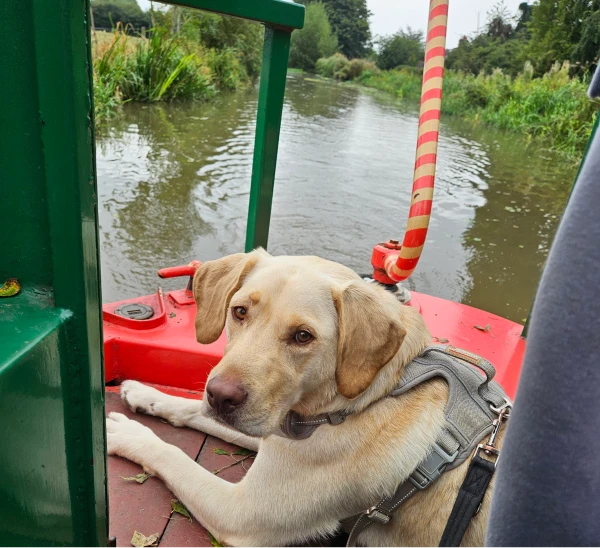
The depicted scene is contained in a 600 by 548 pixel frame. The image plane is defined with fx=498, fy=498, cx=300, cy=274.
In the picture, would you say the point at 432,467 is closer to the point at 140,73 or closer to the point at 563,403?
the point at 563,403

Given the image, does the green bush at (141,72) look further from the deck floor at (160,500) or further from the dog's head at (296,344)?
the dog's head at (296,344)

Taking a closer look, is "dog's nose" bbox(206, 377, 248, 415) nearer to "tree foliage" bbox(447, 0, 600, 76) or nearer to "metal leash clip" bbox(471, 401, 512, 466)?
"metal leash clip" bbox(471, 401, 512, 466)

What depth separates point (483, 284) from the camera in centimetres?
645

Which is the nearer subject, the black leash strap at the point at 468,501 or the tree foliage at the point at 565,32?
the black leash strap at the point at 468,501

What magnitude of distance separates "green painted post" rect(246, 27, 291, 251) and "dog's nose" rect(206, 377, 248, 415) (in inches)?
58.8

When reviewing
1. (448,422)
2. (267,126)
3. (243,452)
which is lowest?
(243,452)

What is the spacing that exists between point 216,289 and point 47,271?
1.06 m

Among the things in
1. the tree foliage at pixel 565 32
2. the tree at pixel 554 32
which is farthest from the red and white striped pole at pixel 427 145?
the tree at pixel 554 32

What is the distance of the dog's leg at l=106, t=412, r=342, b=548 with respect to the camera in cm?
192

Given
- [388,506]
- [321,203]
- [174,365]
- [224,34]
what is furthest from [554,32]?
[388,506]

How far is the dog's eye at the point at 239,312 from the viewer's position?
1.90 meters

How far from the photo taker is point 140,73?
47.4ft

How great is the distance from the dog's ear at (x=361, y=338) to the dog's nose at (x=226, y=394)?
375 millimetres

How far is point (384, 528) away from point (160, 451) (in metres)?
1.00
